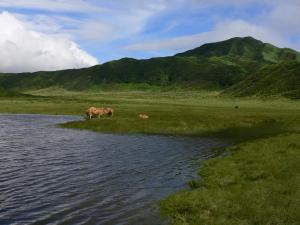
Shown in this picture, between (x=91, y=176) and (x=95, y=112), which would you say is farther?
(x=95, y=112)

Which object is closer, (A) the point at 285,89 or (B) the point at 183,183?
(B) the point at 183,183

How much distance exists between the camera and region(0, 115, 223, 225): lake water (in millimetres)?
21156

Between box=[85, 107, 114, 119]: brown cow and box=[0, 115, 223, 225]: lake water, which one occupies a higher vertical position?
box=[85, 107, 114, 119]: brown cow

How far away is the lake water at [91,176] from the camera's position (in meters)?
21.2

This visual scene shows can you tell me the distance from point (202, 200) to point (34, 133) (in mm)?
39087

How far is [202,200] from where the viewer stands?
22.8 m

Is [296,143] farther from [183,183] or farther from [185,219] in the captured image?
[185,219]

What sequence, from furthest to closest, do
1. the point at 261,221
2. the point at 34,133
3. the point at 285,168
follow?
1. the point at 34,133
2. the point at 285,168
3. the point at 261,221

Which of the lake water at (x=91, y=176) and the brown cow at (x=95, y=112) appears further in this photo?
the brown cow at (x=95, y=112)

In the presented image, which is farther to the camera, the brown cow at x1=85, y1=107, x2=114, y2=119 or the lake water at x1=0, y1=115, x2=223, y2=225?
the brown cow at x1=85, y1=107, x2=114, y2=119

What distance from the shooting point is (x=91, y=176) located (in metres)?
29.7

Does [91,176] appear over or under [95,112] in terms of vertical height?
under

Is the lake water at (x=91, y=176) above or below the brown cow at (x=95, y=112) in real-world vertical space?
below

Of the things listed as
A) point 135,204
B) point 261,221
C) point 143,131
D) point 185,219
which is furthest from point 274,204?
point 143,131
